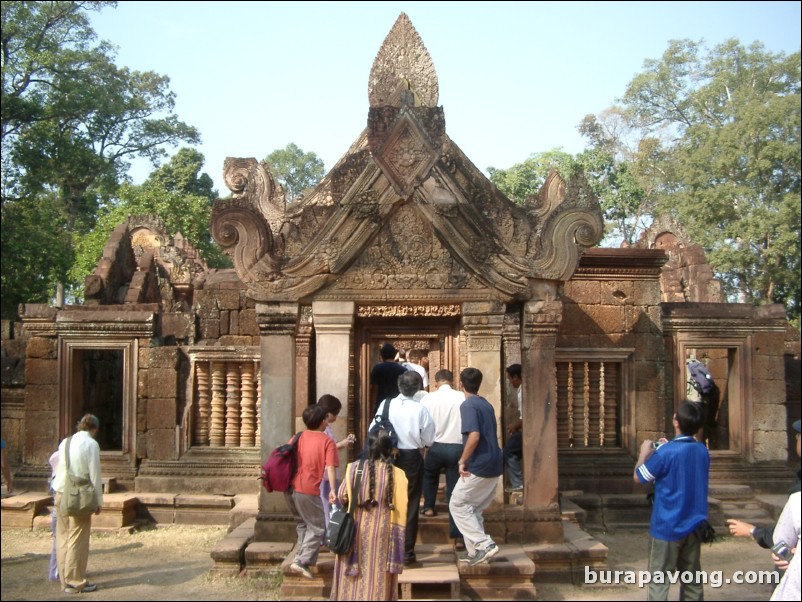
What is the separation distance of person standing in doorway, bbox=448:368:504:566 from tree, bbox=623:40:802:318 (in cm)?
397

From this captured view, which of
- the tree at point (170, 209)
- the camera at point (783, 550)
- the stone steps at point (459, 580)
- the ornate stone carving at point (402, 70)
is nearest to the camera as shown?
the camera at point (783, 550)

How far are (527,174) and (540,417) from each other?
25.1 metres

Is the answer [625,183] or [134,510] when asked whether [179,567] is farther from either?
[625,183]

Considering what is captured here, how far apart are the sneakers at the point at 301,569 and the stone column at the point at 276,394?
94 centimetres

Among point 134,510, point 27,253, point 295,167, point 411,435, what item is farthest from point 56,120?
point 295,167

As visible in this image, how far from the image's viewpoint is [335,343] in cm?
777

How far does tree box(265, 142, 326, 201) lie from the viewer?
58.6 meters

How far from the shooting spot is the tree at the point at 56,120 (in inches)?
603

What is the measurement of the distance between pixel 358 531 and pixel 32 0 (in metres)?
14.5

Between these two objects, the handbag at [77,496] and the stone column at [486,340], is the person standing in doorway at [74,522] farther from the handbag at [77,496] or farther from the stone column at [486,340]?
the stone column at [486,340]

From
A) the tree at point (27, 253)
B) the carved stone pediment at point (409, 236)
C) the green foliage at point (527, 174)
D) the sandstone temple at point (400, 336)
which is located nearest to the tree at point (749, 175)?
the sandstone temple at point (400, 336)

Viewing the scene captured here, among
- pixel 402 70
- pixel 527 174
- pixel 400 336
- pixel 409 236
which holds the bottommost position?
pixel 400 336

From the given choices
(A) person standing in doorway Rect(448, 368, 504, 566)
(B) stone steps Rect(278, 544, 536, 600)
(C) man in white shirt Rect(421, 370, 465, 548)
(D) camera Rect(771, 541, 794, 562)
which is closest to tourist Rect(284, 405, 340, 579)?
(B) stone steps Rect(278, 544, 536, 600)

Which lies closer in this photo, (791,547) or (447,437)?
(791,547)
